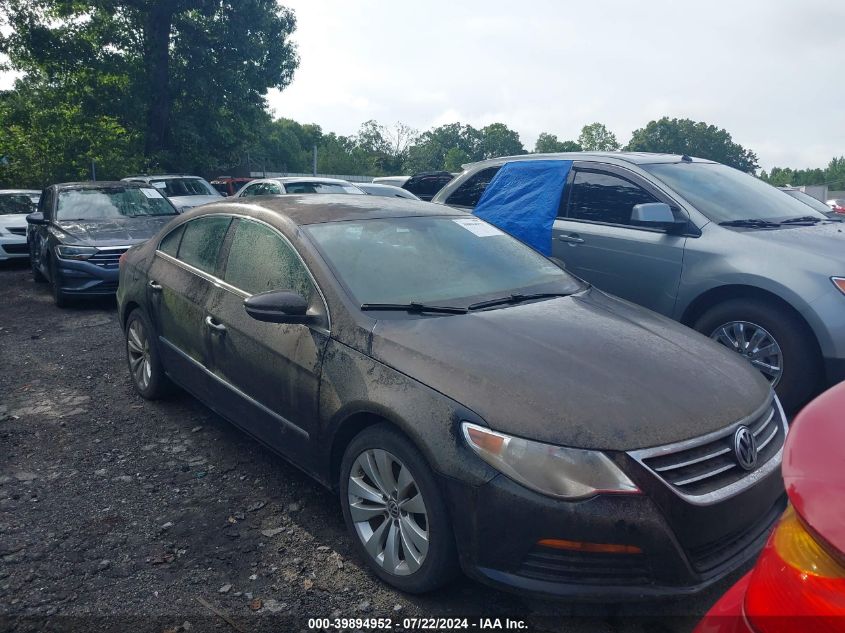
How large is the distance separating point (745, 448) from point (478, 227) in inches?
81.4

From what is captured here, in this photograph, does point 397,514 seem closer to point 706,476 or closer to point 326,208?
point 706,476

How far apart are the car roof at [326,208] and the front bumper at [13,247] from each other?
374 inches

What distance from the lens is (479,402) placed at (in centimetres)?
242

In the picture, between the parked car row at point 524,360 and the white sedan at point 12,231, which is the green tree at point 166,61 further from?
the parked car row at point 524,360

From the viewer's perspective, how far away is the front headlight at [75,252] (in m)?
8.10

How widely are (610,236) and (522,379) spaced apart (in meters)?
3.14

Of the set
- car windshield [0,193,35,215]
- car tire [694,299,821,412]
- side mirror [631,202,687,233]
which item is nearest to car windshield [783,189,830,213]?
side mirror [631,202,687,233]

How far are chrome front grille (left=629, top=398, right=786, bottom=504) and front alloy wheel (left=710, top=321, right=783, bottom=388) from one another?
1.98m

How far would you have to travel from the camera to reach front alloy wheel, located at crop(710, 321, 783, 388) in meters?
4.30

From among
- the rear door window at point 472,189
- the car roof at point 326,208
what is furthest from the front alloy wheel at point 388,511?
the rear door window at point 472,189

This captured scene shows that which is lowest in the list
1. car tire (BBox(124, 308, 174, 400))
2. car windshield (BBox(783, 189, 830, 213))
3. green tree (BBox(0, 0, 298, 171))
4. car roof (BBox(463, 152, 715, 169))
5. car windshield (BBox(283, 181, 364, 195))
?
car tire (BBox(124, 308, 174, 400))

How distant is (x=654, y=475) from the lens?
220cm

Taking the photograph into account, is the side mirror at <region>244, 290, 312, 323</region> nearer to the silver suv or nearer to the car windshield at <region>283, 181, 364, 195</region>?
the silver suv

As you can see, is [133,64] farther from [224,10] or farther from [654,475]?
[654,475]
